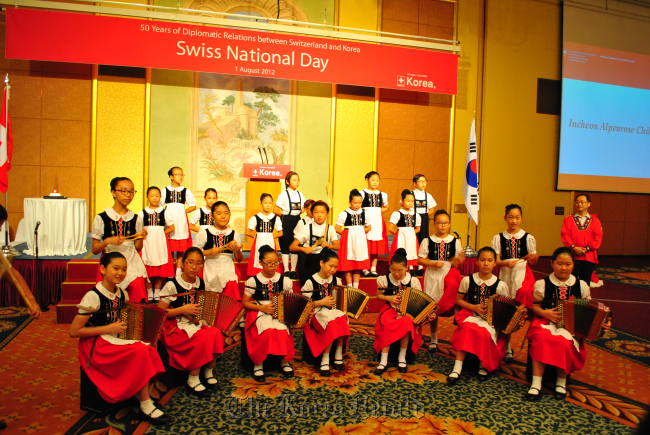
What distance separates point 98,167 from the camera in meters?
7.46

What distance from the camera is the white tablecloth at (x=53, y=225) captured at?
5449 mm

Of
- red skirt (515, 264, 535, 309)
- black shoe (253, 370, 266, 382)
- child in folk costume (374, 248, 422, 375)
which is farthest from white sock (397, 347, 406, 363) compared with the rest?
red skirt (515, 264, 535, 309)

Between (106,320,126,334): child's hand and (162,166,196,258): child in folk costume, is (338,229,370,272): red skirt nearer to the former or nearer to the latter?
(162,166,196,258): child in folk costume

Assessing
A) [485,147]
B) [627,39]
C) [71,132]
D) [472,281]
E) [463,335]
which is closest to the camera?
[463,335]

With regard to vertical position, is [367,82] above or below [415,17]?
below

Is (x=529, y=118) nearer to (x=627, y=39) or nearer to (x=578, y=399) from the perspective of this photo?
(x=627, y=39)

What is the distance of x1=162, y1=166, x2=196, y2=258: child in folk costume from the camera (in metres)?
5.68

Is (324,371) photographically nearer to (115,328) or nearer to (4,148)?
(115,328)

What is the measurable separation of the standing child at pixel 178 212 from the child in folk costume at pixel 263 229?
112 cm

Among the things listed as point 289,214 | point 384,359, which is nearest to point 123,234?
point 289,214

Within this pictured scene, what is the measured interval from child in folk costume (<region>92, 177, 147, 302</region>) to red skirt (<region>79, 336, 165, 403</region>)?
0.99 m

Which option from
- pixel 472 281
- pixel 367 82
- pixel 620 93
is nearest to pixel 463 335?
pixel 472 281

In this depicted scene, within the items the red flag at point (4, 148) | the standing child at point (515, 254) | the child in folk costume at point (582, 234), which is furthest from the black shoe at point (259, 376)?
the red flag at point (4, 148)

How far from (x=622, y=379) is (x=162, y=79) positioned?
286 inches
